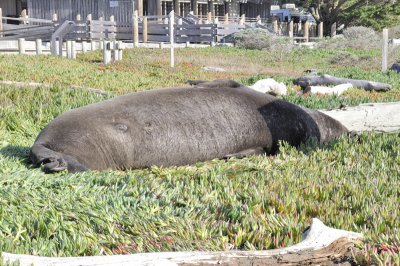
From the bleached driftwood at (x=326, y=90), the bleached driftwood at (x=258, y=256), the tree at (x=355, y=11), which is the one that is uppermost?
the tree at (x=355, y=11)

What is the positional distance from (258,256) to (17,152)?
3932mm

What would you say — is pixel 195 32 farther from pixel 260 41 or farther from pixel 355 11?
pixel 355 11

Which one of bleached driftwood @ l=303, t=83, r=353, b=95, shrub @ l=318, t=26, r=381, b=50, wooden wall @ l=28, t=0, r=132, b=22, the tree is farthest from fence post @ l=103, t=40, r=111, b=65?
the tree

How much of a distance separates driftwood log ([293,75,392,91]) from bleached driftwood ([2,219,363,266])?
11448mm

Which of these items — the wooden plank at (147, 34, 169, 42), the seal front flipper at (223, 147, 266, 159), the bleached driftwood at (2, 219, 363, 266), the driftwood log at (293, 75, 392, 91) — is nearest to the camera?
the bleached driftwood at (2, 219, 363, 266)

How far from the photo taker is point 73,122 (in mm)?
6453

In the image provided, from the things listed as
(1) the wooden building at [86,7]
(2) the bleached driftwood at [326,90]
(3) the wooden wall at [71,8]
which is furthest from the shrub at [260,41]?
(2) the bleached driftwood at [326,90]

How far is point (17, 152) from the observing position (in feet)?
21.7

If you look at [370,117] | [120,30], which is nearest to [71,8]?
[120,30]

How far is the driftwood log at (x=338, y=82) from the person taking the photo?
14688mm

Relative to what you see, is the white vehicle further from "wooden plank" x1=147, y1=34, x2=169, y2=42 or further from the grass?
the grass

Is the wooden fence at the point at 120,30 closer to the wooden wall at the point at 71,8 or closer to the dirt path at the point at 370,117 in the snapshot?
the wooden wall at the point at 71,8

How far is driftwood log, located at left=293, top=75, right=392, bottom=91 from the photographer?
578 inches

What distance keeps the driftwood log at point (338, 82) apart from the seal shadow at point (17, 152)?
9.53m
